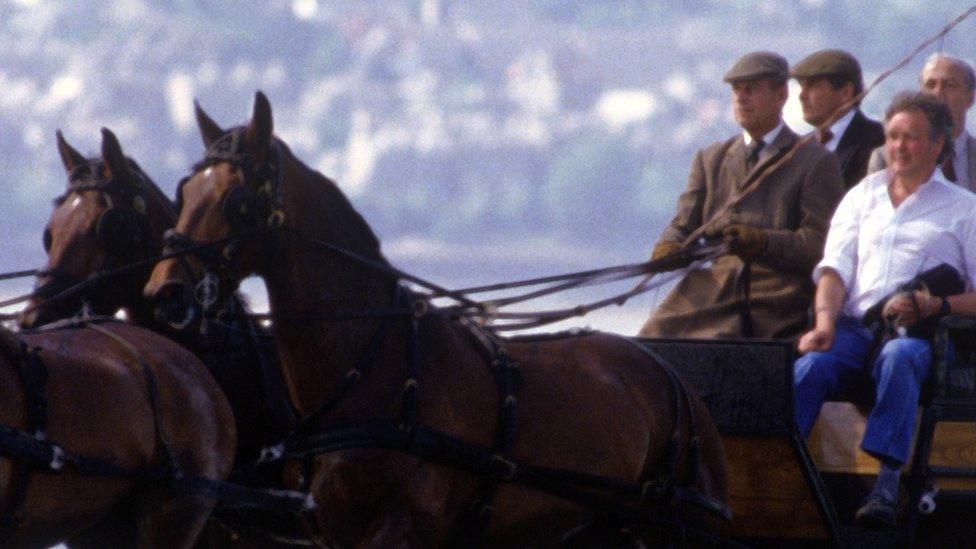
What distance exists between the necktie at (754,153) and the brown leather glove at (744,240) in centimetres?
74

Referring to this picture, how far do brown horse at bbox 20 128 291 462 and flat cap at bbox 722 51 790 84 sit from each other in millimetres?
2739

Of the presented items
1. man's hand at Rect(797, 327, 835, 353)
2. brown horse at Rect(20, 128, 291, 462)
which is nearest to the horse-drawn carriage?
brown horse at Rect(20, 128, 291, 462)

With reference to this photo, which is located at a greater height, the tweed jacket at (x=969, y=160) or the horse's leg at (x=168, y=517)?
the tweed jacket at (x=969, y=160)

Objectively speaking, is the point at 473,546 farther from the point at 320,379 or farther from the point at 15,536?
the point at 15,536

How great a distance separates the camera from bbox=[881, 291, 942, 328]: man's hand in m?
6.47

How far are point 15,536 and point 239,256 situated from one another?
51.2 inches

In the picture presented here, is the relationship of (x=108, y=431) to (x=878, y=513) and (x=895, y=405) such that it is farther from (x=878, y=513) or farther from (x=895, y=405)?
(x=895, y=405)

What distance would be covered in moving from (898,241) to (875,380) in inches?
26.8

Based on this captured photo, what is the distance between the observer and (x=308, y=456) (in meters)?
5.18

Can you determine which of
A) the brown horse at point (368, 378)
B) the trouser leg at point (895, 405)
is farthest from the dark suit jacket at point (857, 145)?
the brown horse at point (368, 378)

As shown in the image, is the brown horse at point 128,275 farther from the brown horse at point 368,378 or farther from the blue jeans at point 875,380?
the blue jeans at point 875,380

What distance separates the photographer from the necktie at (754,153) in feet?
24.9

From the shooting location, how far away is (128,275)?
6.59 metres

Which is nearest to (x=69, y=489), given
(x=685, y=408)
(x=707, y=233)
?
(x=685, y=408)
